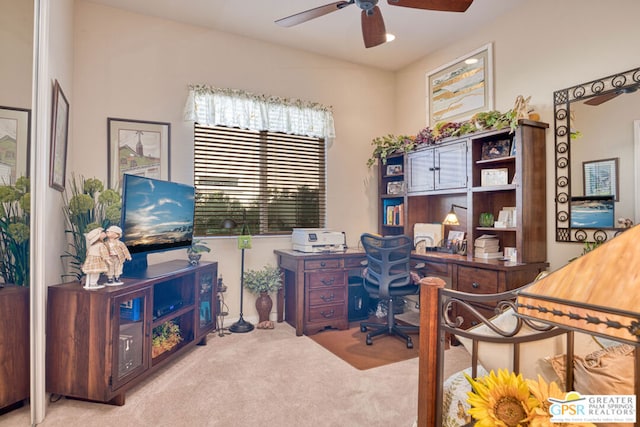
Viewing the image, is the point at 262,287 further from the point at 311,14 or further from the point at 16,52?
the point at 16,52

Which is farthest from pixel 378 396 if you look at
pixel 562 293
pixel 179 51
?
pixel 179 51

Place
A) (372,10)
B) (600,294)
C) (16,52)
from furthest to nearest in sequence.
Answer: (372,10) < (16,52) < (600,294)

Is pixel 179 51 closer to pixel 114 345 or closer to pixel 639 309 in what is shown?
pixel 114 345

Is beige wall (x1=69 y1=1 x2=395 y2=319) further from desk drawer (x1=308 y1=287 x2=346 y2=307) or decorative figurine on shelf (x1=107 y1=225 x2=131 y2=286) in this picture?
decorative figurine on shelf (x1=107 y1=225 x2=131 y2=286)

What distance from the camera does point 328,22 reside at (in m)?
3.54

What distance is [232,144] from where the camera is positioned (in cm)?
381

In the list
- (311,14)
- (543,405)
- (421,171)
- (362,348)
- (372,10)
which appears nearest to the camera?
A: (543,405)

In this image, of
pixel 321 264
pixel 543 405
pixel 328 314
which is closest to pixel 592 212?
pixel 321 264

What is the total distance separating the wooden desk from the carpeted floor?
175 millimetres

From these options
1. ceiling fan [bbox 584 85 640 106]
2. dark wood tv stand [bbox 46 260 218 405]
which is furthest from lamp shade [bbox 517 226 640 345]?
ceiling fan [bbox 584 85 640 106]

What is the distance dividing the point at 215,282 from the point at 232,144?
Result: 1442mm

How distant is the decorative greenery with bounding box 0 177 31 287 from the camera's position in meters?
2.03

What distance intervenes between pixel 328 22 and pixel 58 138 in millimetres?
2548
